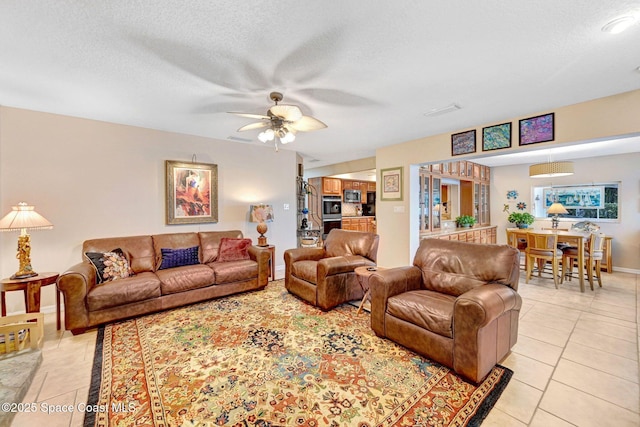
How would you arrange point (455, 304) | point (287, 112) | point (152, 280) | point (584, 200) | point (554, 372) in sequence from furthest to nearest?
point (584, 200), point (152, 280), point (287, 112), point (554, 372), point (455, 304)

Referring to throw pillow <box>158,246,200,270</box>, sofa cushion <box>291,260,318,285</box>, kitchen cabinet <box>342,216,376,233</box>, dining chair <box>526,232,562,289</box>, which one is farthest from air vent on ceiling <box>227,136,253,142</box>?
dining chair <box>526,232,562,289</box>

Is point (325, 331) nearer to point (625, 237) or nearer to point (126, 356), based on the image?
point (126, 356)

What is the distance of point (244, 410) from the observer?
5.29 ft

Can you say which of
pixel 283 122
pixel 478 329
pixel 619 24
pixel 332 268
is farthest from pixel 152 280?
pixel 619 24

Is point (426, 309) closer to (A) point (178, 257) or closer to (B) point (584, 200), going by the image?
(A) point (178, 257)

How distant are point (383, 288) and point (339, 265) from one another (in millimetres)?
803

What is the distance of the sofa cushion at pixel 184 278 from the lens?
3064 mm

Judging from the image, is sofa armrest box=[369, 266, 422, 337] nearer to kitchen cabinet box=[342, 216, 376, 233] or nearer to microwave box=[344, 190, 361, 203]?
kitchen cabinet box=[342, 216, 376, 233]

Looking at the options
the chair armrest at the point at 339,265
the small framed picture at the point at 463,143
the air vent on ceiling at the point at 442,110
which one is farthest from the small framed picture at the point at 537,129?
the chair armrest at the point at 339,265

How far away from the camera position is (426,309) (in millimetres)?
2084

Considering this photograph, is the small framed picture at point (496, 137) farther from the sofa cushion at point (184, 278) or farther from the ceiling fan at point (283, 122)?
the sofa cushion at point (184, 278)

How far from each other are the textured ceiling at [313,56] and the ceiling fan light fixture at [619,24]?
0.05m

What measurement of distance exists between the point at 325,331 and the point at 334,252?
1.38 metres

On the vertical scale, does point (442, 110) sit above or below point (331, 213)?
above
